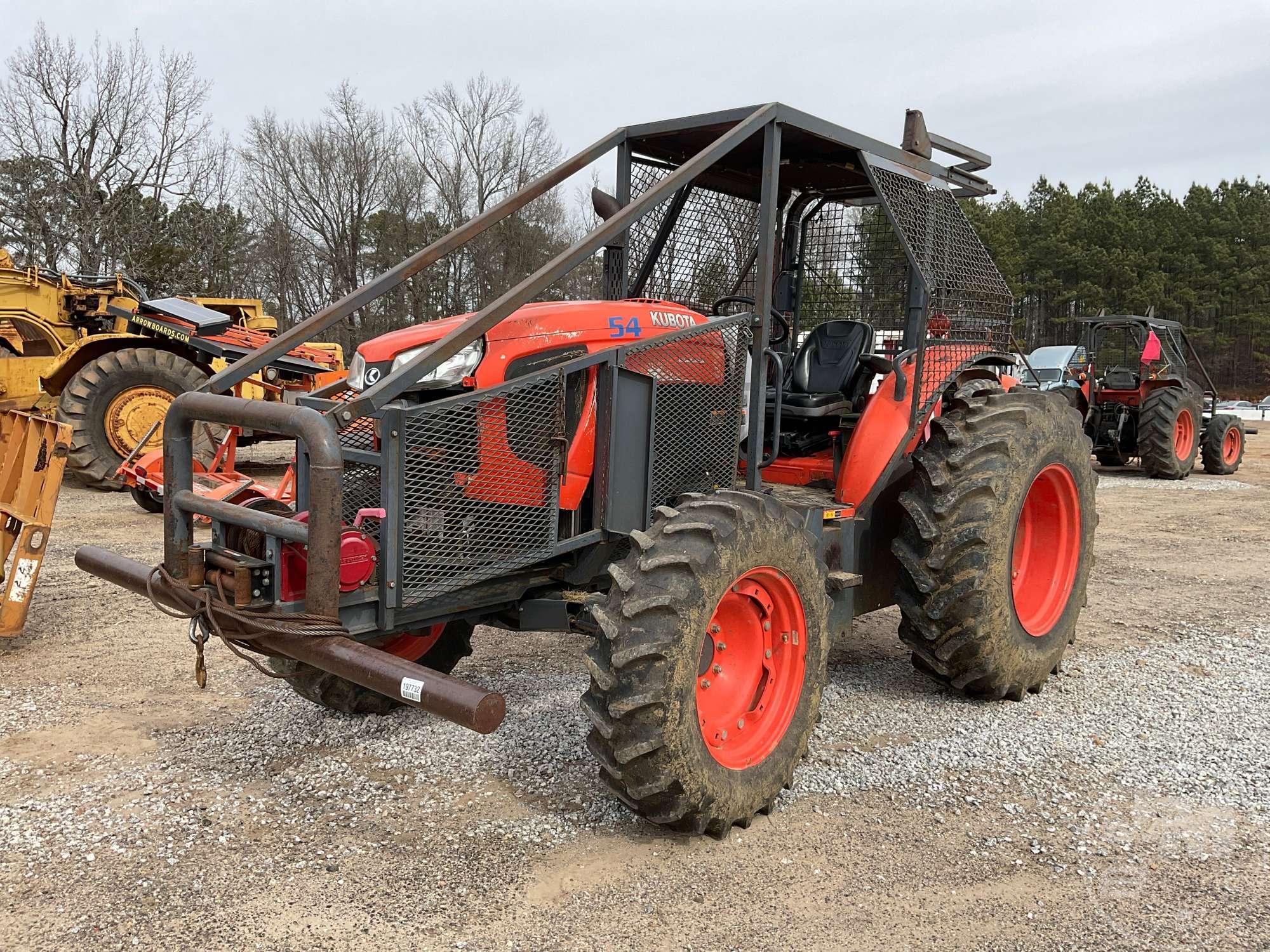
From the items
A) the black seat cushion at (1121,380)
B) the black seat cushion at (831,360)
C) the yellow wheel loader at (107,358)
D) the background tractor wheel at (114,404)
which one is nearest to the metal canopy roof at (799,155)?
the black seat cushion at (831,360)

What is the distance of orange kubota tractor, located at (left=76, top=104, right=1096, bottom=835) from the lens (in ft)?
9.34

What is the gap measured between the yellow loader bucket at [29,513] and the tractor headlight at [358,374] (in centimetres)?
211

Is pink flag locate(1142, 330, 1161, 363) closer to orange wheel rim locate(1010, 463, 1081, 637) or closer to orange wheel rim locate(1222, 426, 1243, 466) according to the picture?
orange wheel rim locate(1222, 426, 1243, 466)

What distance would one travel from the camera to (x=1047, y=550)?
15.8ft

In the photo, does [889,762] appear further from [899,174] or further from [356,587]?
[899,174]

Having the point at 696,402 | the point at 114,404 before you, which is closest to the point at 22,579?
the point at 696,402

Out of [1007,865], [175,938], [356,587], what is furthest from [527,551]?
[1007,865]

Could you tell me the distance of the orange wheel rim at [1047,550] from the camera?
467 cm

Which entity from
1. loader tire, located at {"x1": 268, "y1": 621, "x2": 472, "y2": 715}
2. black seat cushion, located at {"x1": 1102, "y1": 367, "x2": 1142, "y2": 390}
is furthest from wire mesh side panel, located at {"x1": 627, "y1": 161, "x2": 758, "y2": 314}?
black seat cushion, located at {"x1": 1102, "y1": 367, "x2": 1142, "y2": 390}

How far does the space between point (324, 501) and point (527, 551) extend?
2.56 ft

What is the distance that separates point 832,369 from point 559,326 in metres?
1.83

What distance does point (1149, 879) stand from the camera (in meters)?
2.89

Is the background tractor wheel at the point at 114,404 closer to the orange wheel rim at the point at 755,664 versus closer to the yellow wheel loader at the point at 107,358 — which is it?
the yellow wheel loader at the point at 107,358

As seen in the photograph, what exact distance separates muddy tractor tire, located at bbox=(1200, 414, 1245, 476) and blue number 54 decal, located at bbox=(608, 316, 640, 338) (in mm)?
13676
